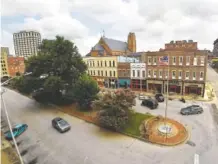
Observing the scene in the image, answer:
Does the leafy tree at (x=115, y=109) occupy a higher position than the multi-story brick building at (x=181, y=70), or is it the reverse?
the multi-story brick building at (x=181, y=70)

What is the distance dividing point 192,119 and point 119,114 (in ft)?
38.1

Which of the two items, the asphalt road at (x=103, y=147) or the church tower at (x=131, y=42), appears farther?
the church tower at (x=131, y=42)

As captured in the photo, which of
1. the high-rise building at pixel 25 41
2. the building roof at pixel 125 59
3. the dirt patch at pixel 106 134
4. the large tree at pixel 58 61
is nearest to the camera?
the dirt patch at pixel 106 134

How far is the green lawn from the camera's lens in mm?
20016

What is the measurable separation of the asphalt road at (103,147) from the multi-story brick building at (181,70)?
452 inches

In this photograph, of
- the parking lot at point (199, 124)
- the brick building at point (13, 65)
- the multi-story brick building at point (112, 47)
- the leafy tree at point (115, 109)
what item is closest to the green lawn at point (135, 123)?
the leafy tree at point (115, 109)

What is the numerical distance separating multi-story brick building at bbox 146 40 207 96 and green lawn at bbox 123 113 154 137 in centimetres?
1336

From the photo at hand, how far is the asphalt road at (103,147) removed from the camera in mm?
15439

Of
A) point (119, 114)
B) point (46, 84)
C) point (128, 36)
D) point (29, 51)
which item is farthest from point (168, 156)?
point (29, 51)

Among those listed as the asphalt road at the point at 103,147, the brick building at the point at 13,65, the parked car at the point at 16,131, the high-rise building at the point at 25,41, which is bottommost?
the asphalt road at the point at 103,147

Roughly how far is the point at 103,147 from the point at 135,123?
660 centimetres

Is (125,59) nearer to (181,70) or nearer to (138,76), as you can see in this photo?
(138,76)

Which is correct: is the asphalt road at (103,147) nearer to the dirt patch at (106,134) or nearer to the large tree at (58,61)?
the dirt patch at (106,134)

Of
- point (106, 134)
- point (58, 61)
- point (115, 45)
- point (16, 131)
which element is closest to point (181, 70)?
point (106, 134)
